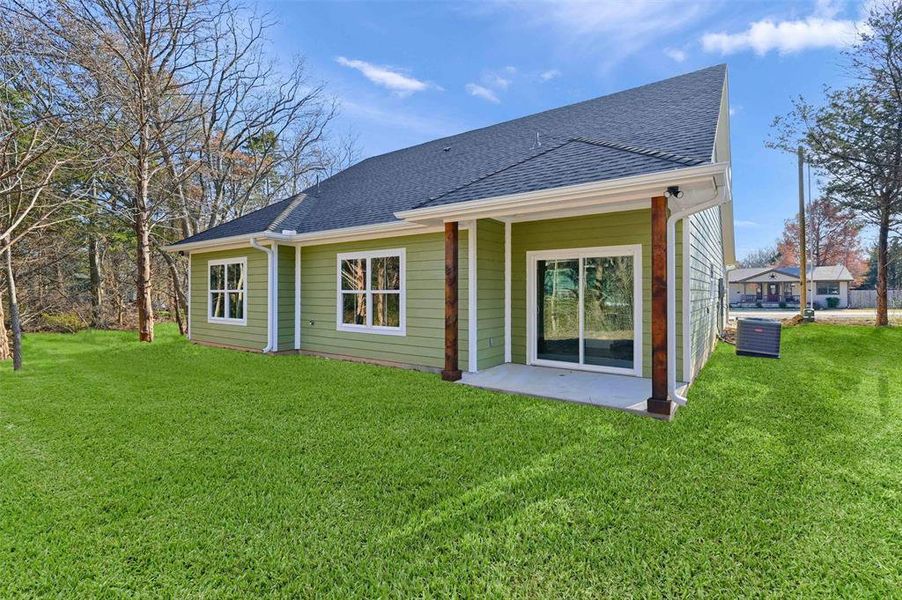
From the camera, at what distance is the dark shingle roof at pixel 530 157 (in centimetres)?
509

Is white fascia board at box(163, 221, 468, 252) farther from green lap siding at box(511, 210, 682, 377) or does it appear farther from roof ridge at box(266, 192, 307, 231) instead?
green lap siding at box(511, 210, 682, 377)

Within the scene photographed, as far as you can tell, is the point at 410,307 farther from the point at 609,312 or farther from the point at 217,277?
the point at 217,277

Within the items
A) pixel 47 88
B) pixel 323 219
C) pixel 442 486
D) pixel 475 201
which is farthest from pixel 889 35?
pixel 47 88

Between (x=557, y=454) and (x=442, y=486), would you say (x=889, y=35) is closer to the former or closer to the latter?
(x=557, y=454)

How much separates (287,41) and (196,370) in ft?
43.3

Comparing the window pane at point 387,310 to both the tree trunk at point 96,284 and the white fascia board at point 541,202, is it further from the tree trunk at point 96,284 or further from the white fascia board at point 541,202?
the tree trunk at point 96,284

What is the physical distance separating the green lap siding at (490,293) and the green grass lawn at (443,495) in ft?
4.59

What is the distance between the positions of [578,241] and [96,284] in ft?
Answer: 55.3

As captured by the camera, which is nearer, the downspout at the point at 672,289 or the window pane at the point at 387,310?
the downspout at the point at 672,289

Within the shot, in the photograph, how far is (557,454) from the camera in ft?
11.3

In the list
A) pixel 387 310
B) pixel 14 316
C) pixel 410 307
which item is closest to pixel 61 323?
pixel 14 316

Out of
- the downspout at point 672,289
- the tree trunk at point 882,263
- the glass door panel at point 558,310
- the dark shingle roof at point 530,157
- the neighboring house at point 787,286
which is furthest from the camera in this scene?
the neighboring house at point 787,286

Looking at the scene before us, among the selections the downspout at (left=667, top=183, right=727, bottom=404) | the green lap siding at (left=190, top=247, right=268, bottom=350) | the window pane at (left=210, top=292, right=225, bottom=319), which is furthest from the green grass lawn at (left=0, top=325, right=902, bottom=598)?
the window pane at (left=210, top=292, right=225, bottom=319)

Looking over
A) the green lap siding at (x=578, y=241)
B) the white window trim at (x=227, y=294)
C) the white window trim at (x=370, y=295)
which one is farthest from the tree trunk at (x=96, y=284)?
the green lap siding at (x=578, y=241)
